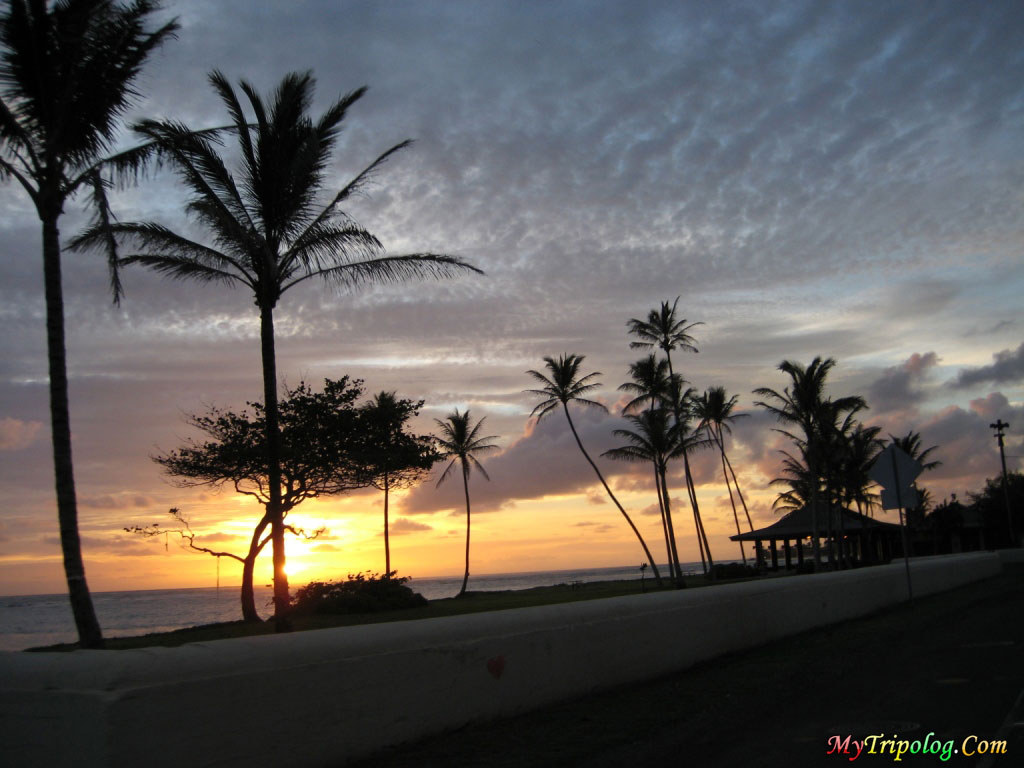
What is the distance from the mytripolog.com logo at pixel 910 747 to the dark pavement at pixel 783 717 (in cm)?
1

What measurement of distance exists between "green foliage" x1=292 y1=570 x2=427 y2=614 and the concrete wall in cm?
2405

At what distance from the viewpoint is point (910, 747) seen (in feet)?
18.2

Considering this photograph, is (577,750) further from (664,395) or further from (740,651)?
(664,395)

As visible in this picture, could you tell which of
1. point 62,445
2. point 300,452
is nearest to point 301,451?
point 300,452

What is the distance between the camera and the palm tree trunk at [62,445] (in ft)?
36.6

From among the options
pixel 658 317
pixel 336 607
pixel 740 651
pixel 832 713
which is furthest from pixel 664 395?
pixel 832 713

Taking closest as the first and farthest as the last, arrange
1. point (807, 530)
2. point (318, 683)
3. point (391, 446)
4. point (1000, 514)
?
point (318, 683)
point (391, 446)
point (807, 530)
point (1000, 514)

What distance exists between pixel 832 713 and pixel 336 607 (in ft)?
86.6

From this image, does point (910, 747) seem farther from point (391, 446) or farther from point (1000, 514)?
point (1000, 514)

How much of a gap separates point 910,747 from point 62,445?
33.5 feet

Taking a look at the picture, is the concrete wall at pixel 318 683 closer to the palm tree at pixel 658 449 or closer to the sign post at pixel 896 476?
the sign post at pixel 896 476

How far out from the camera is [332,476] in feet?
94.8

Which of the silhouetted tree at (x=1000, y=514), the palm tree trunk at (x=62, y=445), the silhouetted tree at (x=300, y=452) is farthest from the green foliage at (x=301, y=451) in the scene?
the silhouetted tree at (x=1000, y=514)

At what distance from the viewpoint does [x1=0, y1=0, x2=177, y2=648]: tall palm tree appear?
11.2 meters
